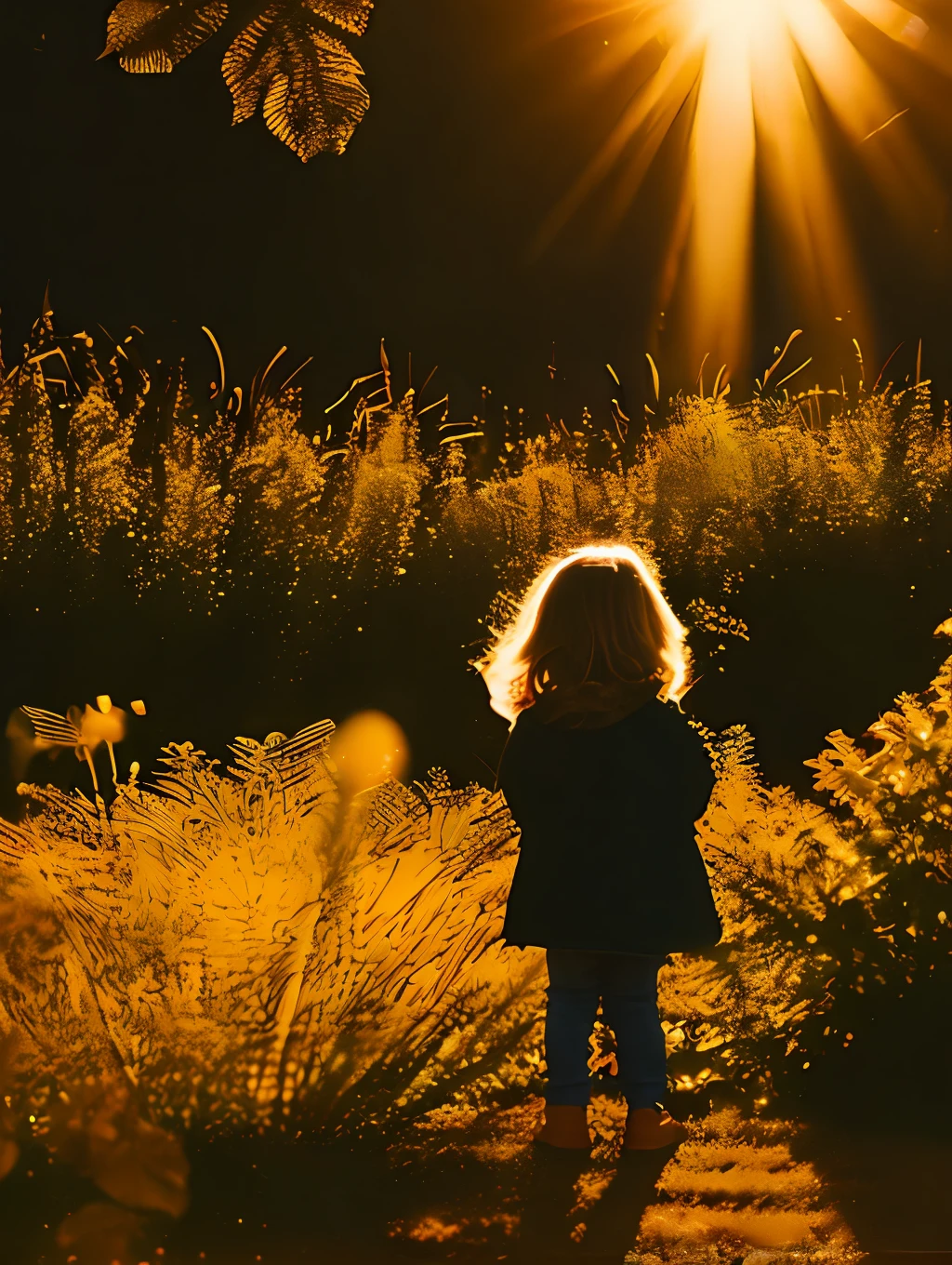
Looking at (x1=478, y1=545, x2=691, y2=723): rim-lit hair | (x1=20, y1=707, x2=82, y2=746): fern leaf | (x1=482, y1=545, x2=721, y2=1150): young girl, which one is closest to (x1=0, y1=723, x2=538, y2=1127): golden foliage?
(x1=20, y1=707, x2=82, y2=746): fern leaf

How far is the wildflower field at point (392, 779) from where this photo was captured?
2.21m

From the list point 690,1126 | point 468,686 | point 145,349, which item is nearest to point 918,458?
point 468,686

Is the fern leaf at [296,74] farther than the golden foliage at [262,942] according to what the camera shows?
No

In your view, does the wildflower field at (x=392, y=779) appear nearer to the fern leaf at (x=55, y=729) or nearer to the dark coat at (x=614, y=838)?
the fern leaf at (x=55, y=729)

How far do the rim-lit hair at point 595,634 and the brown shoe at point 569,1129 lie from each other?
734 millimetres

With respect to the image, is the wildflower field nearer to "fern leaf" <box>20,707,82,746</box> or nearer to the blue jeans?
"fern leaf" <box>20,707,82,746</box>

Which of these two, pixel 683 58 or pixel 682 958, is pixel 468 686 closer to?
pixel 682 958

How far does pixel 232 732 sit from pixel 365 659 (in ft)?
1.09

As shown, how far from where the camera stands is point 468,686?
2.62 meters

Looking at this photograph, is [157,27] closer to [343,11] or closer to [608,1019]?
[343,11]

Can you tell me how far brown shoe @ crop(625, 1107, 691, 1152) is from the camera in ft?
6.92

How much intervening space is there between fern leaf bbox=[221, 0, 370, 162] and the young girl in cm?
93

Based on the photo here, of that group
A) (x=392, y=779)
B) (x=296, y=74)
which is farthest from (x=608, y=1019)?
(x=296, y=74)

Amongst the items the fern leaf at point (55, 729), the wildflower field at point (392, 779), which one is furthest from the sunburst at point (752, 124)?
the fern leaf at point (55, 729)
